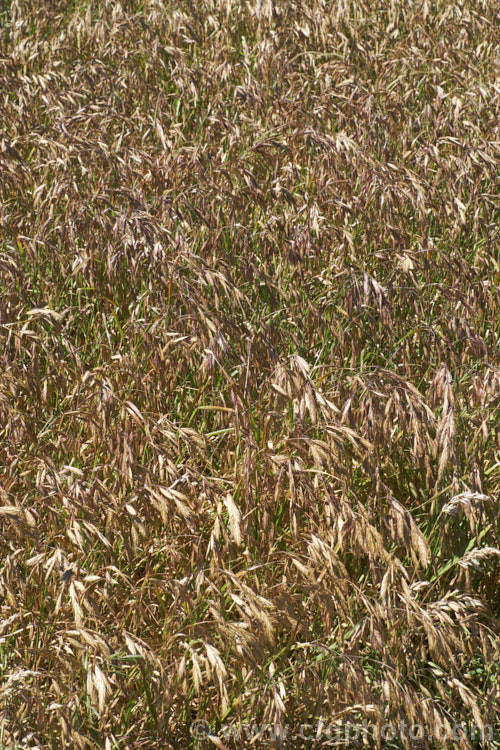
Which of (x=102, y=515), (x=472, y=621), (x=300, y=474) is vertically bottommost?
(x=102, y=515)

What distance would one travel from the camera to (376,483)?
5.82ft

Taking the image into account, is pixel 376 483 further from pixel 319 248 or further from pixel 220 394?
pixel 319 248

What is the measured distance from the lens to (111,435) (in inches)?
82.0

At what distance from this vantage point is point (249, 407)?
6.93ft

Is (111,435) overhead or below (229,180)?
below

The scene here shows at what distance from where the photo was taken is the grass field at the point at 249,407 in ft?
5.18

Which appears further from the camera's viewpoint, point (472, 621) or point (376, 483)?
point (376, 483)

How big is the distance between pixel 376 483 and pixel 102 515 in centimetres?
72

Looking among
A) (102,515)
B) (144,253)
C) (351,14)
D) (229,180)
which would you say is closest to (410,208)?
(229,180)

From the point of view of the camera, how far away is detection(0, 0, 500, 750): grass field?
1.58m

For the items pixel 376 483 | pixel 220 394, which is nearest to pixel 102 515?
pixel 220 394

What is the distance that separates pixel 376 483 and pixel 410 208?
1641 mm

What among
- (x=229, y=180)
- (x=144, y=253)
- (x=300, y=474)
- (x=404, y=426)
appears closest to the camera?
(x=300, y=474)

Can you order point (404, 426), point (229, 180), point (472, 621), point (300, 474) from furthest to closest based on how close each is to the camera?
1. point (229, 180)
2. point (404, 426)
3. point (300, 474)
4. point (472, 621)
